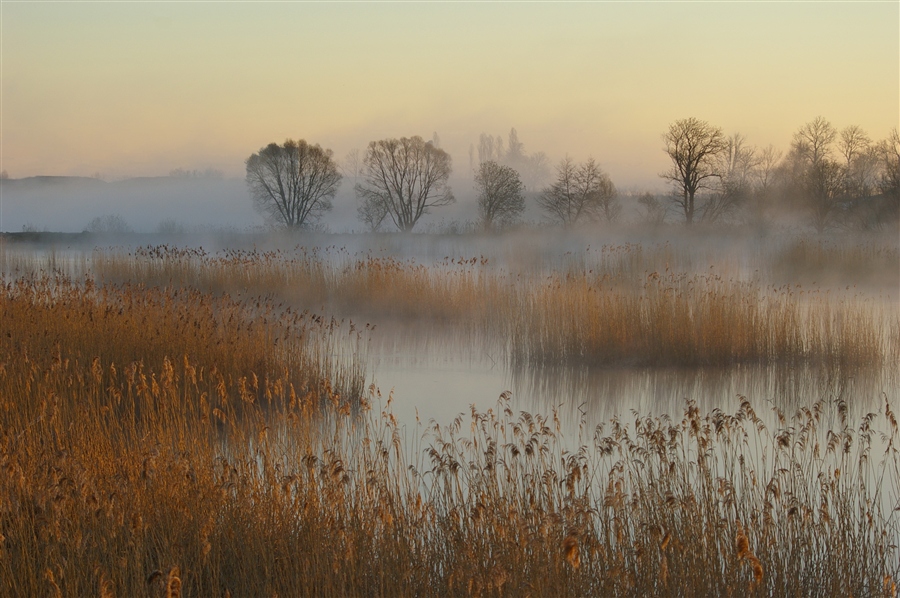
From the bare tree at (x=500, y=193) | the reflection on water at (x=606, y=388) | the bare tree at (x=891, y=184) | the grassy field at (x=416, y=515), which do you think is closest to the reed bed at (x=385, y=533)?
the grassy field at (x=416, y=515)

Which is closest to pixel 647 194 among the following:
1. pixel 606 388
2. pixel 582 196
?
pixel 582 196

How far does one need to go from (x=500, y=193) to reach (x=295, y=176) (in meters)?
8.48

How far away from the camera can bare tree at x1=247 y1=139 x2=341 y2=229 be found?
32.7m

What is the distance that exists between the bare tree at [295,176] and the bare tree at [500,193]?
6651mm

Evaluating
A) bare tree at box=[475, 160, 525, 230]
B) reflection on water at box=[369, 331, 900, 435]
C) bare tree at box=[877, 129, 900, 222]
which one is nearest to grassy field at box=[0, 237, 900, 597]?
reflection on water at box=[369, 331, 900, 435]

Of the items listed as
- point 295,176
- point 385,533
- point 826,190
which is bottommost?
point 385,533

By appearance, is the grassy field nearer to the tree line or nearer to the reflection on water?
the reflection on water

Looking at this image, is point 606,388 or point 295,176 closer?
point 606,388

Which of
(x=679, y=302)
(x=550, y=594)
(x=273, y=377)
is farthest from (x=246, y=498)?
(x=679, y=302)

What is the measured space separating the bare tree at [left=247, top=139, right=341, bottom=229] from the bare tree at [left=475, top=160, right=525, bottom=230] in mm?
6651

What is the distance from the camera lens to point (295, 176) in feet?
108

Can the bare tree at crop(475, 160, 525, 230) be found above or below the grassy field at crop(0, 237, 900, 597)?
above

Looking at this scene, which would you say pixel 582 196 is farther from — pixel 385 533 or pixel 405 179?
pixel 385 533

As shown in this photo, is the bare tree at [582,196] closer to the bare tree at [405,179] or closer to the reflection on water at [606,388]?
the bare tree at [405,179]
